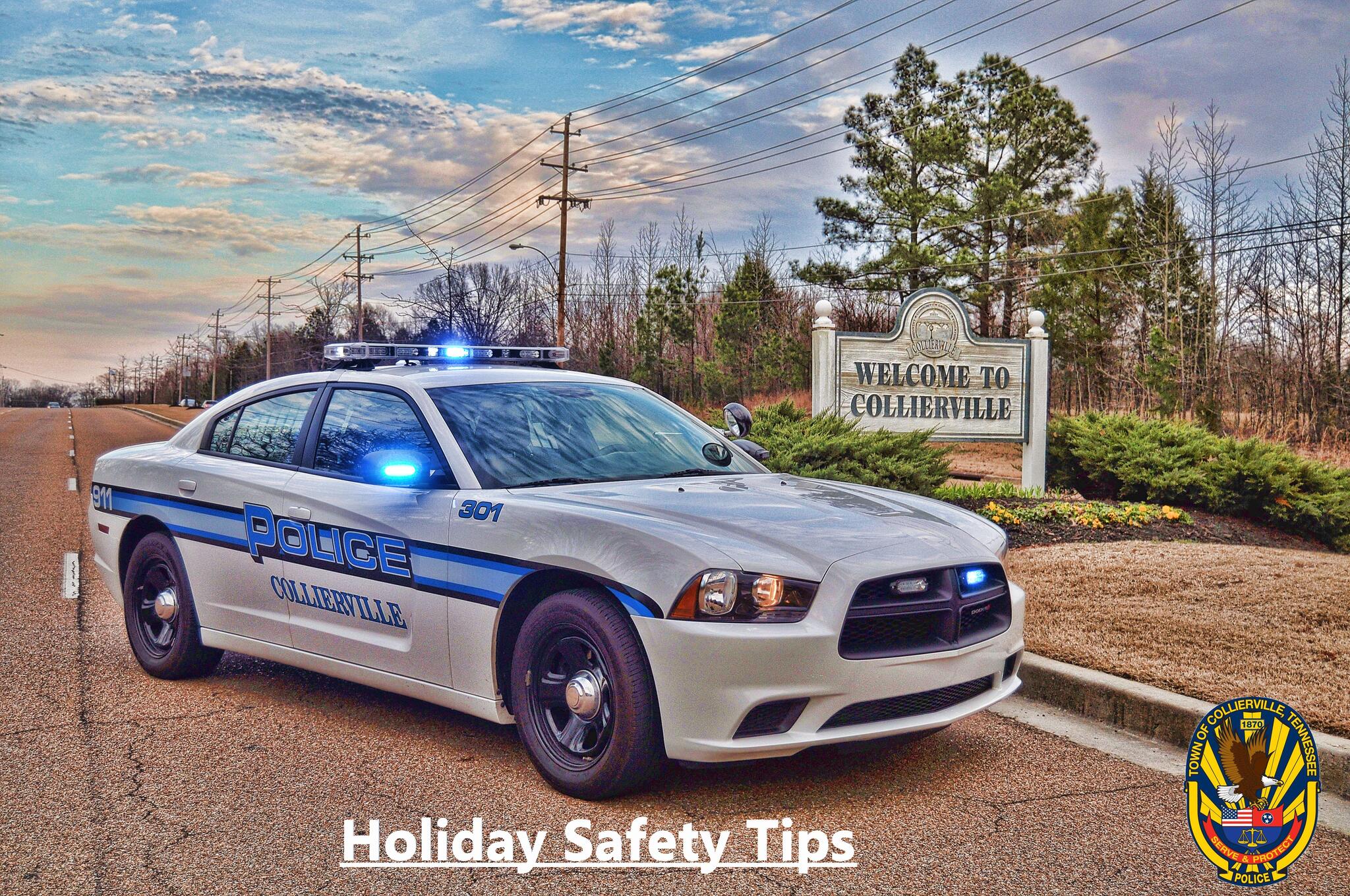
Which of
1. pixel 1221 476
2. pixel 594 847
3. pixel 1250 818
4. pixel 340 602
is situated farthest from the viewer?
pixel 1221 476

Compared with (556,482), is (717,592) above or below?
below

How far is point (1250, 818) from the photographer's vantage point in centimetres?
384

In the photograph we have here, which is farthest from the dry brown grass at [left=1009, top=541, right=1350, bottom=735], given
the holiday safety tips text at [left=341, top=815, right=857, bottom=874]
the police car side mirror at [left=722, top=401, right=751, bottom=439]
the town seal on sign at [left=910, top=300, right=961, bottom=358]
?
the town seal on sign at [left=910, top=300, right=961, bottom=358]

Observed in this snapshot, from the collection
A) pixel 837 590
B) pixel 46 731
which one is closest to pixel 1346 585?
pixel 837 590

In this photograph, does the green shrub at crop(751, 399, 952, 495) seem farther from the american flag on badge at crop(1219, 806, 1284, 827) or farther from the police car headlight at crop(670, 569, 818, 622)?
the police car headlight at crop(670, 569, 818, 622)

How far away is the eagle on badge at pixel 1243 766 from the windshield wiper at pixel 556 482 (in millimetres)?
2607

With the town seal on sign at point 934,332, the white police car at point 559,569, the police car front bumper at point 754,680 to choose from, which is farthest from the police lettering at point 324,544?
the town seal on sign at point 934,332

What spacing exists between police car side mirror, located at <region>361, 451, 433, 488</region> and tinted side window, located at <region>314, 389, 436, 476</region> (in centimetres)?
9

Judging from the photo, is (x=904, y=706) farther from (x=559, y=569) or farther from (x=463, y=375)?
(x=463, y=375)

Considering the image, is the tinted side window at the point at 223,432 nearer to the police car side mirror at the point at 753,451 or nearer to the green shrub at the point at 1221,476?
the police car side mirror at the point at 753,451

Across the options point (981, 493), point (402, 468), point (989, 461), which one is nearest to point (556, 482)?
point (402, 468)

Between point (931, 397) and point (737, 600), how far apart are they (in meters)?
11.7

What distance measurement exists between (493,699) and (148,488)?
9.17 ft

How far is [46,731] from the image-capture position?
4.97 meters
